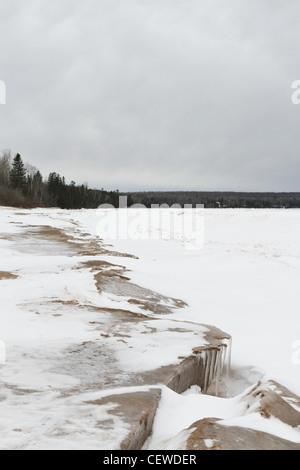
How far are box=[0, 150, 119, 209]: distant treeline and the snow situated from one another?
50.0m

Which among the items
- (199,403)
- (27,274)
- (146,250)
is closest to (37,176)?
(146,250)

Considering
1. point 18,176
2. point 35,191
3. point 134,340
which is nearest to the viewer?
point 134,340

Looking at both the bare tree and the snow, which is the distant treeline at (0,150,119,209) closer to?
the bare tree

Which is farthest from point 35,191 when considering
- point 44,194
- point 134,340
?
point 134,340

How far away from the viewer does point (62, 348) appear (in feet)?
10.8

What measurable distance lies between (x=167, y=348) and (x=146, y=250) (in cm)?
895

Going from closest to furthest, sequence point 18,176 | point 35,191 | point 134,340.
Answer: point 134,340 → point 18,176 → point 35,191

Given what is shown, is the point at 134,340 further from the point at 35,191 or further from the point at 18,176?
the point at 35,191

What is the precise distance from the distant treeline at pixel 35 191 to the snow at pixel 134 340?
164ft

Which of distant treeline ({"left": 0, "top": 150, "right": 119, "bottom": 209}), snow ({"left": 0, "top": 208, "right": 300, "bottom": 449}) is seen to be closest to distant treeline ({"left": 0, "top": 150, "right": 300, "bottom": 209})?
distant treeline ({"left": 0, "top": 150, "right": 119, "bottom": 209})

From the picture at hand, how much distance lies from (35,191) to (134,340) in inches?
2703

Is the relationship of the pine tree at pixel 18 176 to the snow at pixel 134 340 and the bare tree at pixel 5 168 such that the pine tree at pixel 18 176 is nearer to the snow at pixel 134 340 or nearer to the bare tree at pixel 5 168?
the bare tree at pixel 5 168

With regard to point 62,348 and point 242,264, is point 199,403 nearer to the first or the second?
point 62,348

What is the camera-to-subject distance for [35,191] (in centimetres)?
6756
